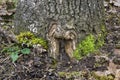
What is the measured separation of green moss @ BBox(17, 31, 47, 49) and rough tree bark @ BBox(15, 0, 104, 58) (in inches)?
2.0

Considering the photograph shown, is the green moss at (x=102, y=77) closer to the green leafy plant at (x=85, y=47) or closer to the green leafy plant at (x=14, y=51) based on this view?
the green leafy plant at (x=85, y=47)

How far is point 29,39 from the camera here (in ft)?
10.3

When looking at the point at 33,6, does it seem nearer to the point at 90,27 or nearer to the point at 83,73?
the point at 90,27

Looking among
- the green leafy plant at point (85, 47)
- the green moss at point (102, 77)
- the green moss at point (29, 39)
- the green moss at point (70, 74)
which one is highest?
the green moss at point (29, 39)

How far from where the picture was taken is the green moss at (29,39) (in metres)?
3.09

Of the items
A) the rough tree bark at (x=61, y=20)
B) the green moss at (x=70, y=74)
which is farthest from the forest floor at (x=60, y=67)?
the rough tree bark at (x=61, y=20)

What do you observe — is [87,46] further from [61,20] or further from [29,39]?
[29,39]

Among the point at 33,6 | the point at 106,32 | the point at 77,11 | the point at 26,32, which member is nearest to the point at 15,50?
the point at 26,32

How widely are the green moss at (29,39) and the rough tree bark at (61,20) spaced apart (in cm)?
5

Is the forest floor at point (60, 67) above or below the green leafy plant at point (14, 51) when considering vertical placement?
below

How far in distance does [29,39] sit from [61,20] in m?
0.40

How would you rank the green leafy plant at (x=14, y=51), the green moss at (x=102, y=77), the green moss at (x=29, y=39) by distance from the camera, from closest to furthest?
the green moss at (x=102, y=77)
the green leafy plant at (x=14, y=51)
the green moss at (x=29, y=39)

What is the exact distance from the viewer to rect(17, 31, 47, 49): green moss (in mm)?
3092

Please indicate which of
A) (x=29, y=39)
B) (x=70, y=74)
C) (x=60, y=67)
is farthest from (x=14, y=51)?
(x=70, y=74)
